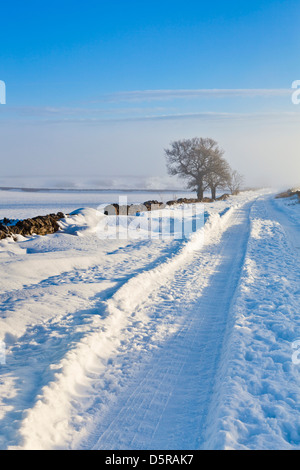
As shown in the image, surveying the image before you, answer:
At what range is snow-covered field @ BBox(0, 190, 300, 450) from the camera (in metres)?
3.08

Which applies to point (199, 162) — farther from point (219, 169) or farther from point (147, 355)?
point (147, 355)

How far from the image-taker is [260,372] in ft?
13.0

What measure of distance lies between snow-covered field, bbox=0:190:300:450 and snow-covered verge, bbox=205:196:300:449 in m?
0.01

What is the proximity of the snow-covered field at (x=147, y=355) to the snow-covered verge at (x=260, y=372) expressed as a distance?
1 cm

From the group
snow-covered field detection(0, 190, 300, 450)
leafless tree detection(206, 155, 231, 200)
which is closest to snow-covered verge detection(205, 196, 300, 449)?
snow-covered field detection(0, 190, 300, 450)

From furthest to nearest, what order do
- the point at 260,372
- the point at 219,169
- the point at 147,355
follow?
the point at 219,169, the point at 147,355, the point at 260,372

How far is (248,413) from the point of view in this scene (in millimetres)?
3254

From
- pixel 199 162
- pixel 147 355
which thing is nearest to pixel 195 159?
pixel 199 162

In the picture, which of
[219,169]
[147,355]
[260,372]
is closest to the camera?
[260,372]

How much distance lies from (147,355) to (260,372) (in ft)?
4.53

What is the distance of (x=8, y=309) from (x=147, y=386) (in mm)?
2808

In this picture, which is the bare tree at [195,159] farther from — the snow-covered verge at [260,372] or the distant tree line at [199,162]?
the snow-covered verge at [260,372]

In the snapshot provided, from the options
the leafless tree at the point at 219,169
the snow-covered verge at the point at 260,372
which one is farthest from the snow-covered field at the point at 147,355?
the leafless tree at the point at 219,169

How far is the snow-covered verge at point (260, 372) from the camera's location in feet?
9.78
